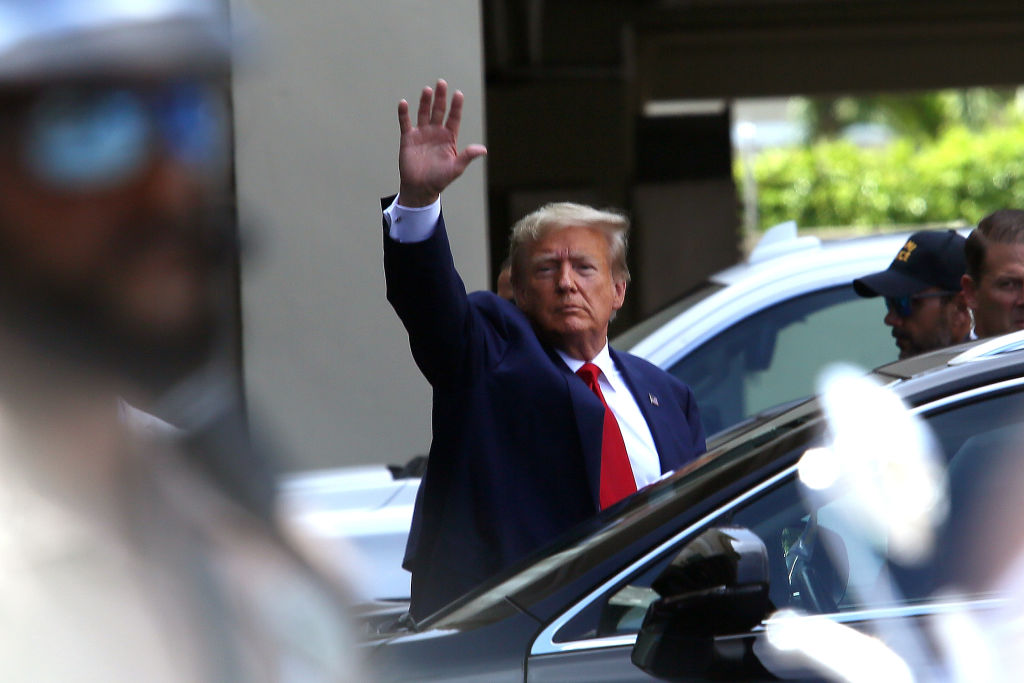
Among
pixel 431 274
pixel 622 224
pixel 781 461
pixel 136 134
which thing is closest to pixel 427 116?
pixel 431 274

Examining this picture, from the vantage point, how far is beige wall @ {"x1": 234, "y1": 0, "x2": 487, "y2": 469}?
649 centimetres

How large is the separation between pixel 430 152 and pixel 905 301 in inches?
66.7

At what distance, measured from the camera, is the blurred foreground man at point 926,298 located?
13.2 feet

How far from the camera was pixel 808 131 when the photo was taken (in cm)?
4506

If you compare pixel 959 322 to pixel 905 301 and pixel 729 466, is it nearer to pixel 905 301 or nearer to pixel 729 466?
pixel 905 301

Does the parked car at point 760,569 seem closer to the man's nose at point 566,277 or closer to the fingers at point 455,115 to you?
the man's nose at point 566,277

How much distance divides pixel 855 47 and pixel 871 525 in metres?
16.3

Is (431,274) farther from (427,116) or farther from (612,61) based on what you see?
(612,61)

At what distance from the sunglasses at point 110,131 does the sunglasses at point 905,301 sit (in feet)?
11.3

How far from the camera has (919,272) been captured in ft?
13.3

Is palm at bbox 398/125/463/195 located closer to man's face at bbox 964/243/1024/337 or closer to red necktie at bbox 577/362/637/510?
red necktie at bbox 577/362/637/510

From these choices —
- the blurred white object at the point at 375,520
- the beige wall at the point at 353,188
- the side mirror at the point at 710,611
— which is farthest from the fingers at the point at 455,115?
the beige wall at the point at 353,188

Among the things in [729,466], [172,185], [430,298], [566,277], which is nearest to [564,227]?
[566,277]

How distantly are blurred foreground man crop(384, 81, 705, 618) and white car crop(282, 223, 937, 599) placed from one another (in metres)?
1.09
